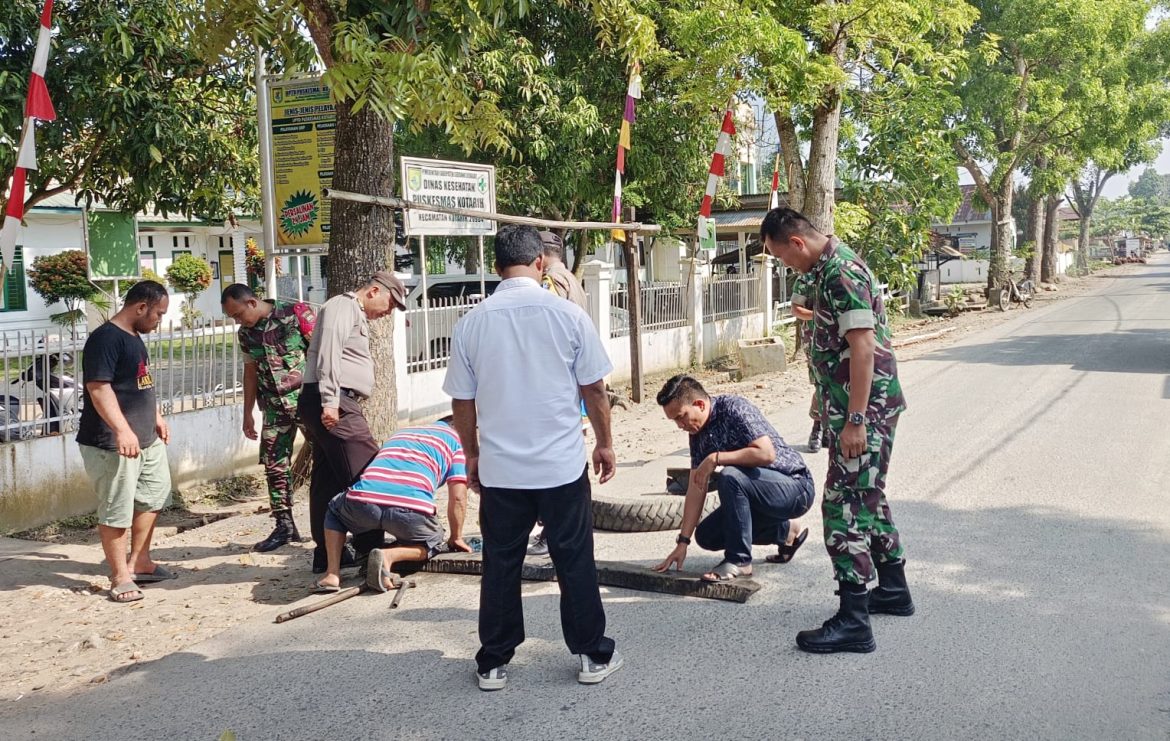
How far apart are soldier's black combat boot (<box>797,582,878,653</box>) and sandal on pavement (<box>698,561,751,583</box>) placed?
769 millimetres

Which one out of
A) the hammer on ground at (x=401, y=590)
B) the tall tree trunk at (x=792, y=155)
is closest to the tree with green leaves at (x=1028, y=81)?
the tall tree trunk at (x=792, y=155)

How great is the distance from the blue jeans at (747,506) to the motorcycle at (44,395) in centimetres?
490

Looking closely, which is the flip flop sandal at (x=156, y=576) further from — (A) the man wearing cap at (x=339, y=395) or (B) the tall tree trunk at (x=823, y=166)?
(B) the tall tree trunk at (x=823, y=166)

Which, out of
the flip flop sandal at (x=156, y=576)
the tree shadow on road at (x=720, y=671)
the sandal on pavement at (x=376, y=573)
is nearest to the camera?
the tree shadow on road at (x=720, y=671)

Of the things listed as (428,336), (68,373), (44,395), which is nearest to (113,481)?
(44,395)

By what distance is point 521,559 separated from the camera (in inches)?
154

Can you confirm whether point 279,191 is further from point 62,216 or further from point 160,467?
point 62,216

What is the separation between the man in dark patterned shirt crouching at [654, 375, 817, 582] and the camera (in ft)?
15.8

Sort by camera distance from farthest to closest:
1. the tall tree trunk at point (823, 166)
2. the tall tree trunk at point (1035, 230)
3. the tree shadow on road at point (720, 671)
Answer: the tall tree trunk at point (1035, 230) < the tall tree trunk at point (823, 166) < the tree shadow on road at point (720, 671)

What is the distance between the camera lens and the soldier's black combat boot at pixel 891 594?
176 inches

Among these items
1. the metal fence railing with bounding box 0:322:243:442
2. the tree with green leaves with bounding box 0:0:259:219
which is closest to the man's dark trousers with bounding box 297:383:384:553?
the metal fence railing with bounding box 0:322:243:442

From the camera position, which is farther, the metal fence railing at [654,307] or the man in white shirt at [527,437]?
the metal fence railing at [654,307]

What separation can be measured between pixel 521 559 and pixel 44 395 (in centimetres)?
491

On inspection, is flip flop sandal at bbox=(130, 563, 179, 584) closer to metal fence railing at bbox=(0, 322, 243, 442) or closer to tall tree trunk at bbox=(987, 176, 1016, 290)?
metal fence railing at bbox=(0, 322, 243, 442)
